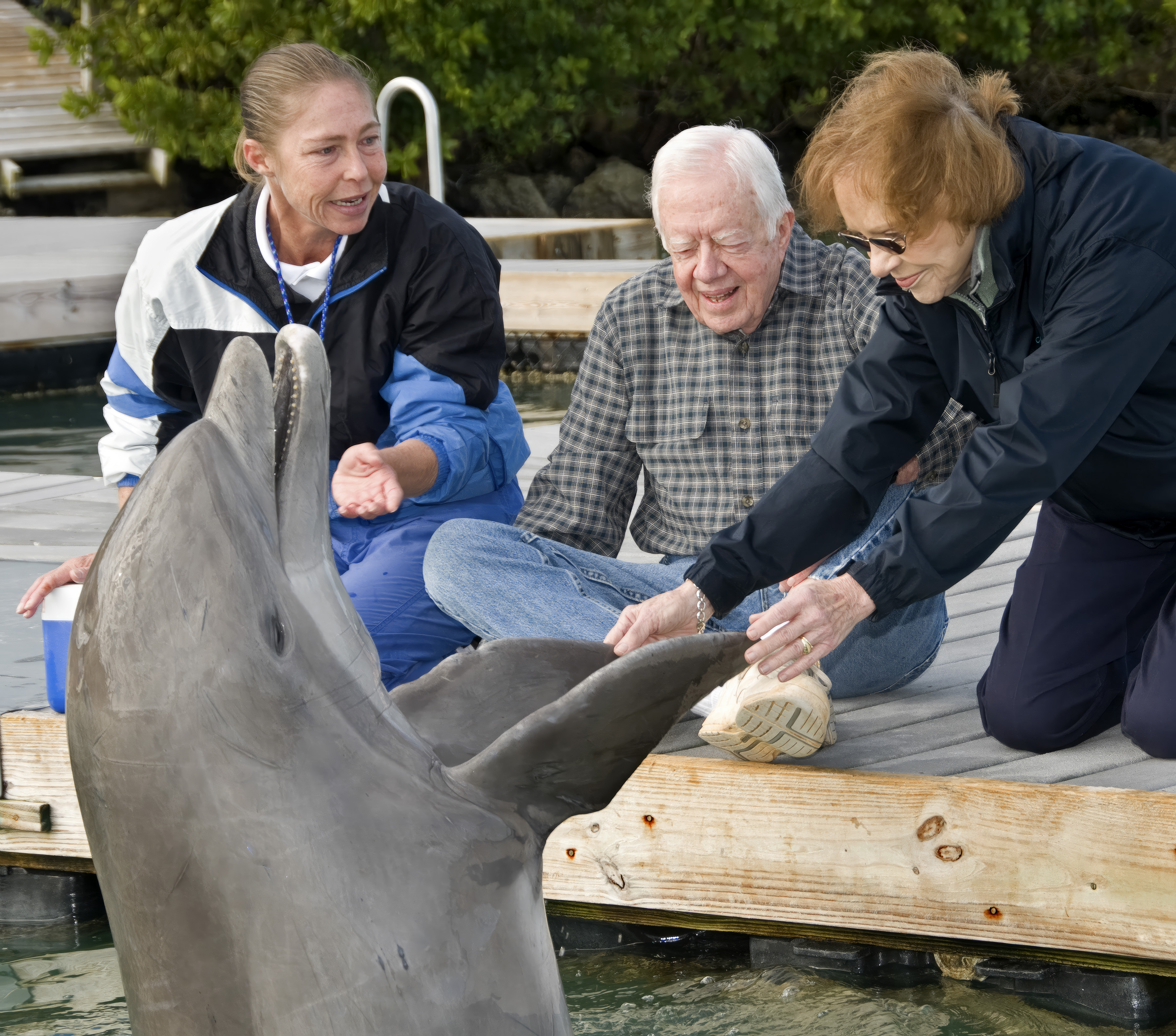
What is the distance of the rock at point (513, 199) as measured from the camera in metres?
18.3

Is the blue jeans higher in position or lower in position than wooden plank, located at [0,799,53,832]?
higher

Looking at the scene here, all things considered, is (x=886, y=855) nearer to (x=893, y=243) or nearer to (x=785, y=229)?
(x=893, y=243)

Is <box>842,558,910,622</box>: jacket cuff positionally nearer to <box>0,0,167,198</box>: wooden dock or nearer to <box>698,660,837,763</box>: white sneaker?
<box>698,660,837,763</box>: white sneaker

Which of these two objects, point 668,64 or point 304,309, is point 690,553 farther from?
point 668,64

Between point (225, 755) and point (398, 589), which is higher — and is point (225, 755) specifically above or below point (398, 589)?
above

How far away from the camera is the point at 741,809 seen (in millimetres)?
3053

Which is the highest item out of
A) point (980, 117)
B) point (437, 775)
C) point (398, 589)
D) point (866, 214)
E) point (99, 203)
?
point (980, 117)

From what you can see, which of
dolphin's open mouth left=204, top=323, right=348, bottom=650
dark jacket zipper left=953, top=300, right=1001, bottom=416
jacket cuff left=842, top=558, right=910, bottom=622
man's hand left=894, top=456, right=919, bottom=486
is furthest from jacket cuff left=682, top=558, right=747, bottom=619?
dolphin's open mouth left=204, top=323, right=348, bottom=650

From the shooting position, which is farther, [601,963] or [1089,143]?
[601,963]

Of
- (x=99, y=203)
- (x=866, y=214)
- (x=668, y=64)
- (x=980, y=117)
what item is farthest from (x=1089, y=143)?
(x=668, y=64)

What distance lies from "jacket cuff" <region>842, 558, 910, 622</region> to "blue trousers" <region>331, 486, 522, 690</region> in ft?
3.82

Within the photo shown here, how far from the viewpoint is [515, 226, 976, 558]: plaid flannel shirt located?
345 centimetres

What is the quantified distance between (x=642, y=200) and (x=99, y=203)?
6.14 m

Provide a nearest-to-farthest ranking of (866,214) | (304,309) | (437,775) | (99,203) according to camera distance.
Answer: (437,775) < (866,214) < (304,309) < (99,203)
